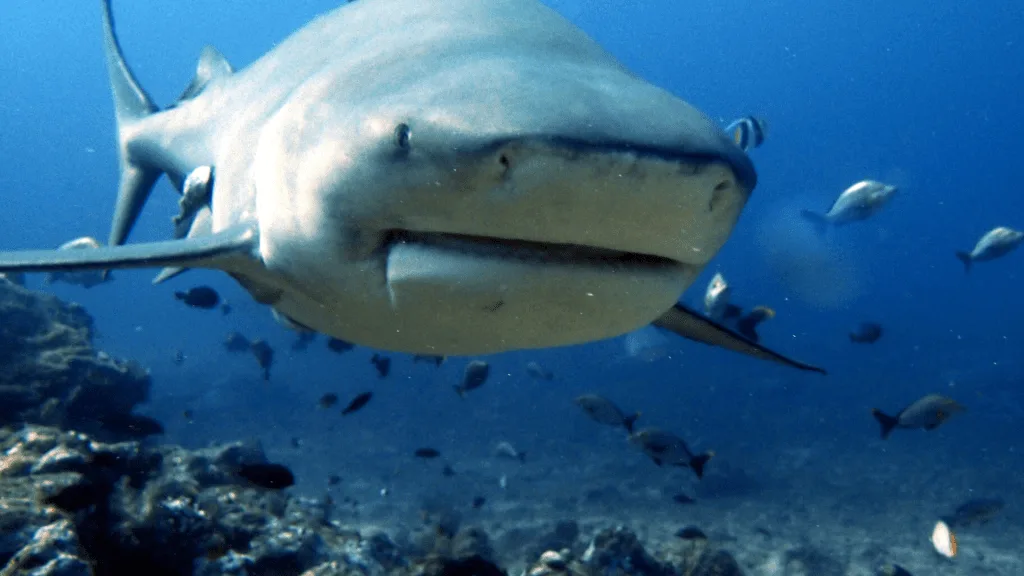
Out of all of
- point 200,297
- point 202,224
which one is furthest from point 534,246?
point 200,297

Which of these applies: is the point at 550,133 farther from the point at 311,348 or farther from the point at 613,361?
the point at 311,348

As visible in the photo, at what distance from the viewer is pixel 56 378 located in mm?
7750

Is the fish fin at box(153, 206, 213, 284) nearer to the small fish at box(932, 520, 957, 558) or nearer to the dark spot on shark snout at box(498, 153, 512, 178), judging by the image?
the dark spot on shark snout at box(498, 153, 512, 178)

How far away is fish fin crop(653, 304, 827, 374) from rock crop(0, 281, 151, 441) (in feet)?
18.6

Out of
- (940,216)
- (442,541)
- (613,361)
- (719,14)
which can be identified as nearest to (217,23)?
(719,14)

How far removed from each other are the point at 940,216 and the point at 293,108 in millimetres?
160476

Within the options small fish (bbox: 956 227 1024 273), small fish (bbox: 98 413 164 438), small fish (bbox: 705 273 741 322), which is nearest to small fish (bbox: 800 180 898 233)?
small fish (bbox: 956 227 1024 273)

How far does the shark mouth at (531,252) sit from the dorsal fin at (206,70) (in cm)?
377

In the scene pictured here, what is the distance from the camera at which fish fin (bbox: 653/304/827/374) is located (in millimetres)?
3336

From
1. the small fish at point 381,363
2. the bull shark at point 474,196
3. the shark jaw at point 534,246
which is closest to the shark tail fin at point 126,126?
the bull shark at point 474,196

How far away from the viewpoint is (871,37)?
379 feet

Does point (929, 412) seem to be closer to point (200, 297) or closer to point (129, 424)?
point (129, 424)

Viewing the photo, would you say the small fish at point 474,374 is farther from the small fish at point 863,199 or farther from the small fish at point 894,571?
the small fish at point 863,199

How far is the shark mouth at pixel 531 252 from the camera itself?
169 centimetres
